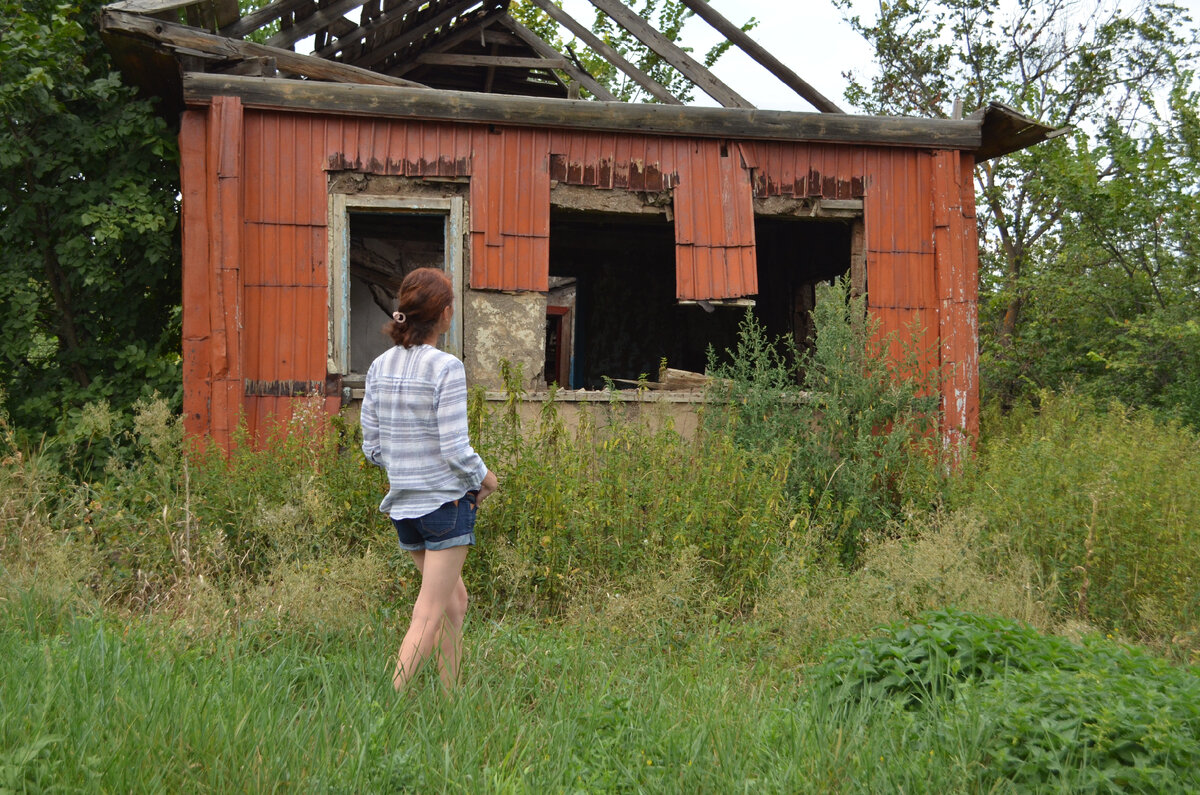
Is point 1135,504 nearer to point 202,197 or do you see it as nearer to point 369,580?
point 369,580

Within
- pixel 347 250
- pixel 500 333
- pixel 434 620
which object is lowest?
pixel 434 620

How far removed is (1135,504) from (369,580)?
4.43 meters

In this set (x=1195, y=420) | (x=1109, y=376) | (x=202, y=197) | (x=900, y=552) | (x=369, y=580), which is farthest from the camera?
(x=1109, y=376)

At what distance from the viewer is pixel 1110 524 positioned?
5.47m

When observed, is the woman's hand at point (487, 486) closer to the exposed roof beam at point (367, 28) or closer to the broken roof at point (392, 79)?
the broken roof at point (392, 79)

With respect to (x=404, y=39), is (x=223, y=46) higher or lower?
lower

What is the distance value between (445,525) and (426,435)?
0.36m

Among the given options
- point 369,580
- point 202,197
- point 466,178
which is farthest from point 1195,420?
point 202,197

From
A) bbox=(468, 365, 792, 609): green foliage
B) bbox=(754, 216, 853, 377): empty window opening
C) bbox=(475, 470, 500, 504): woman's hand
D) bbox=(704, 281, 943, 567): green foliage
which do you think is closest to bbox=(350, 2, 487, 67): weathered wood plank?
bbox=(754, 216, 853, 377): empty window opening

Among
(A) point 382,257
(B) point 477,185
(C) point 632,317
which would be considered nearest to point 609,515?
(B) point 477,185

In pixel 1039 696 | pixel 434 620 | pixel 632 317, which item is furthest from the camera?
pixel 632 317

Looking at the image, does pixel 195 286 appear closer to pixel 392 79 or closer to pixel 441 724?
pixel 392 79

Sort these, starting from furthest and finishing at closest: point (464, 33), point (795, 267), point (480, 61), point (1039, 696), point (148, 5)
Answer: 1. point (795, 267)
2. point (464, 33)
3. point (480, 61)
4. point (148, 5)
5. point (1039, 696)

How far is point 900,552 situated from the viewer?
533 cm
